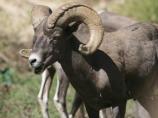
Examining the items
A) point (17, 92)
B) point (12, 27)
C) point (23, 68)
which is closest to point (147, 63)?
point (17, 92)

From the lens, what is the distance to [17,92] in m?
15.4

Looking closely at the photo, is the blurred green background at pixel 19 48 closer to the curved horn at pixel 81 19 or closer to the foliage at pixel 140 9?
the foliage at pixel 140 9

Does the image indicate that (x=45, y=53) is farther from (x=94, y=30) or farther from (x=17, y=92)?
(x=17, y=92)

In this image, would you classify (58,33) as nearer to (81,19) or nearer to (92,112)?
(81,19)

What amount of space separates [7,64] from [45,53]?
339 inches

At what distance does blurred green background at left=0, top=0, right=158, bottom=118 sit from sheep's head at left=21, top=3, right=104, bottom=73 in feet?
12.5

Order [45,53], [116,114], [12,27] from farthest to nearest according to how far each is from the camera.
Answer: [12,27]
[116,114]
[45,53]

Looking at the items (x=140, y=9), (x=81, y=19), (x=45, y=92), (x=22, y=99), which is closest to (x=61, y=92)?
(x=45, y=92)

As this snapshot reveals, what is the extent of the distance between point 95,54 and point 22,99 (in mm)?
4459

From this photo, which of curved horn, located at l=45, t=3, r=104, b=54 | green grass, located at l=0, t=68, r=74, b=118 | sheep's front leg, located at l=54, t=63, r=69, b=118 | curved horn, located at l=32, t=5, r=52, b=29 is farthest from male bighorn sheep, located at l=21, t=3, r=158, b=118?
Answer: green grass, located at l=0, t=68, r=74, b=118

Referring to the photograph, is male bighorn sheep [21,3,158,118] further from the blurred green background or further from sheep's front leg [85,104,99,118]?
the blurred green background

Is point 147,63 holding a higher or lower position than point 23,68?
higher

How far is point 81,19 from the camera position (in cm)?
1020

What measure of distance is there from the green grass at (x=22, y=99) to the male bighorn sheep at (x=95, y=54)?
3027mm
